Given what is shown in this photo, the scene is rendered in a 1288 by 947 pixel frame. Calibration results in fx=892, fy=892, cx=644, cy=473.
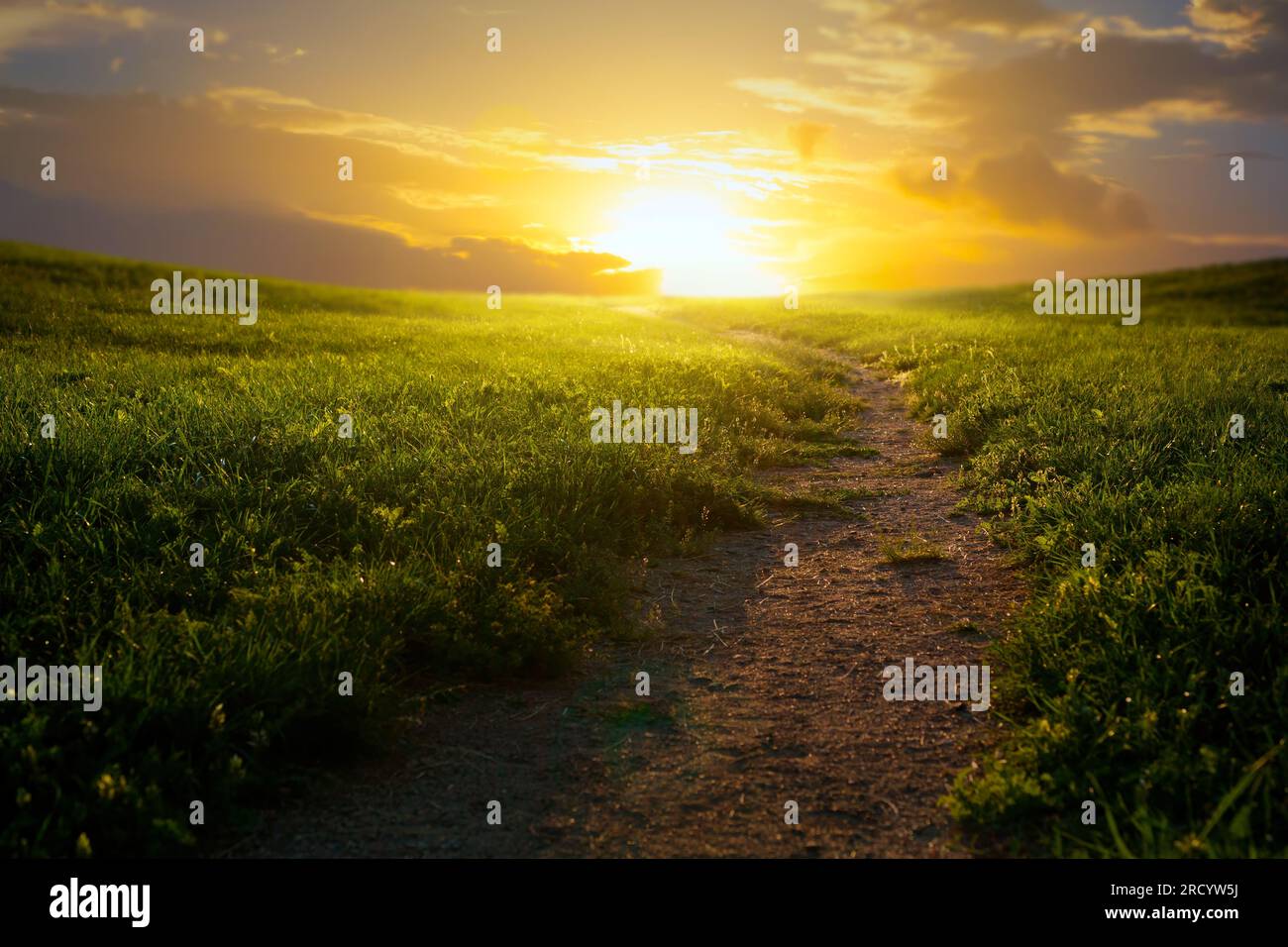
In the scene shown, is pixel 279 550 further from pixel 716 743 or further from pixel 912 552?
pixel 912 552

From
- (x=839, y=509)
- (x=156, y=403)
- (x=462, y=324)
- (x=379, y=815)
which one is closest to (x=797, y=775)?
(x=379, y=815)

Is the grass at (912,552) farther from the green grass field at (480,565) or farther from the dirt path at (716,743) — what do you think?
the green grass field at (480,565)

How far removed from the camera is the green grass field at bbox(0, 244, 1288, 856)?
3.96m

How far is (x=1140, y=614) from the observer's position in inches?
205

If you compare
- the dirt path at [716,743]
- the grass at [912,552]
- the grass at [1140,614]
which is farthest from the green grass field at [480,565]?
the grass at [912,552]

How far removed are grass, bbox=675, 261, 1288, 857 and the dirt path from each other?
407mm

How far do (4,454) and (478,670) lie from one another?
4.50m

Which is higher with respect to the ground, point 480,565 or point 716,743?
point 480,565

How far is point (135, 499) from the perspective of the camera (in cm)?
653

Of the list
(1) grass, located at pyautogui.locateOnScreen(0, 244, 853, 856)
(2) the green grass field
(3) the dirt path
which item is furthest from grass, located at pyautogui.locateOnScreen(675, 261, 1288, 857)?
(1) grass, located at pyautogui.locateOnScreen(0, 244, 853, 856)

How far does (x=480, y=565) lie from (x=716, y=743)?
2197mm

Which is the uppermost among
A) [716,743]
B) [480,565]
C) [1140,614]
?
[480,565]

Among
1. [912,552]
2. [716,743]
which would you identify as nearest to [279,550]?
[716,743]

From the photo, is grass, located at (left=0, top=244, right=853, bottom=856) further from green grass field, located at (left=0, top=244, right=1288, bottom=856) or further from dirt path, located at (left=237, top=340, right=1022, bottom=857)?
dirt path, located at (left=237, top=340, right=1022, bottom=857)
